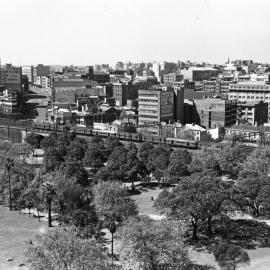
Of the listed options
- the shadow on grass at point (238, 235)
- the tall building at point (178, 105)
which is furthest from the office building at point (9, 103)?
the shadow on grass at point (238, 235)

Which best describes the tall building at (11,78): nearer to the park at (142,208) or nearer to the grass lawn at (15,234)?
the park at (142,208)

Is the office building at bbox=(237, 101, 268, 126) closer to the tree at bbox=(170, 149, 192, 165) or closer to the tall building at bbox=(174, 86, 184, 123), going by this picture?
the tall building at bbox=(174, 86, 184, 123)

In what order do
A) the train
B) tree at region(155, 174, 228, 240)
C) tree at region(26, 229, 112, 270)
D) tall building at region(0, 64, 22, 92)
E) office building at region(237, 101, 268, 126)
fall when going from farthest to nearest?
tall building at region(0, 64, 22, 92) < office building at region(237, 101, 268, 126) < the train < tree at region(155, 174, 228, 240) < tree at region(26, 229, 112, 270)

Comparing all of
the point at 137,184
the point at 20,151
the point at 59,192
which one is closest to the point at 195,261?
the point at 59,192

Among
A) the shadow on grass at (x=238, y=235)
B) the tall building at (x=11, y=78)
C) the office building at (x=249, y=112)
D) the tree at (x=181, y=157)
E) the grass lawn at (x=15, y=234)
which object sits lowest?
the grass lawn at (x=15, y=234)

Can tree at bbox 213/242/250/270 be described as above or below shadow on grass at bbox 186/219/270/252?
above

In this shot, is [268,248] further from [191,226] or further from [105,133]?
[105,133]

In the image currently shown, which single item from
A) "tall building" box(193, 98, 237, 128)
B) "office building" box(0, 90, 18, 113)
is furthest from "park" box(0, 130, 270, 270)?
"office building" box(0, 90, 18, 113)
